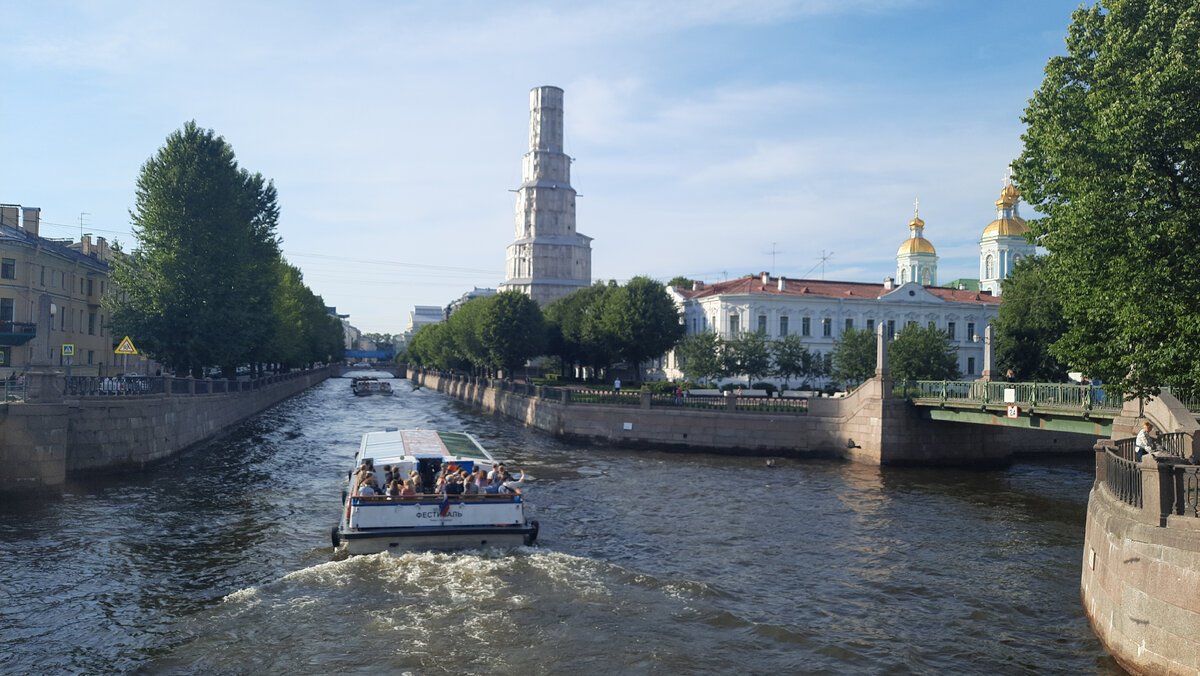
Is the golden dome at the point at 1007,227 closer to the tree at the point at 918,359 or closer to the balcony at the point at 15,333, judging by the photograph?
the tree at the point at 918,359

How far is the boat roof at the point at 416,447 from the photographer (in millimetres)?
24733

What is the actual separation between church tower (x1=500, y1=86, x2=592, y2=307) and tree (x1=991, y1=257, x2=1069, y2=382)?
109 m

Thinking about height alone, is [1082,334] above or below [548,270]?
below

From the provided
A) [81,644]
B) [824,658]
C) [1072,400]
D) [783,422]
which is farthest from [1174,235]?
[783,422]

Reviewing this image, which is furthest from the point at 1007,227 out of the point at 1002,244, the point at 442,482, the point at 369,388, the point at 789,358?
the point at 442,482

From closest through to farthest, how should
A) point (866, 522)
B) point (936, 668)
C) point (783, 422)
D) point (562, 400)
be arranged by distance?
1. point (936, 668)
2. point (866, 522)
3. point (783, 422)
4. point (562, 400)

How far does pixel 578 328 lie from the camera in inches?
3814

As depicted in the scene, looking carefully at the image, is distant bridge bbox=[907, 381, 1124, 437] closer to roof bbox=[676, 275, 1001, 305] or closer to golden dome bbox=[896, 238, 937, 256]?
roof bbox=[676, 275, 1001, 305]

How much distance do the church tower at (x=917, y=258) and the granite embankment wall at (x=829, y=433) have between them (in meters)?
74.8

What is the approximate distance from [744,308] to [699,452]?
42.2 metres

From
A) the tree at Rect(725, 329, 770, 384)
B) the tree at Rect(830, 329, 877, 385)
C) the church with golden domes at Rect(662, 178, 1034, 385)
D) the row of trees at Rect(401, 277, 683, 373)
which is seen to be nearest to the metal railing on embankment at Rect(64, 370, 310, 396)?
the row of trees at Rect(401, 277, 683, 373)

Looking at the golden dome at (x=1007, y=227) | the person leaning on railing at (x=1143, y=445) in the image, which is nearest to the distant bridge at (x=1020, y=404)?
the person leaning on railing at (x=1143, y=445)

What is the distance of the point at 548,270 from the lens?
161m

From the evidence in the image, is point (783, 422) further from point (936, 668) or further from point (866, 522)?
point (936, 668)
